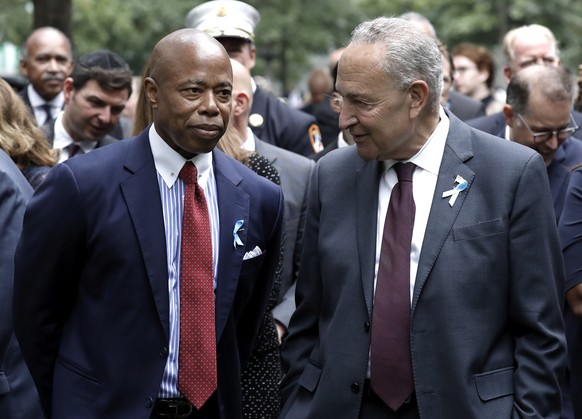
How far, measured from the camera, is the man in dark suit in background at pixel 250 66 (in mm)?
7734

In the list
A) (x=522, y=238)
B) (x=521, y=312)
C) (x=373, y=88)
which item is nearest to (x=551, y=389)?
(x=521, y=312)

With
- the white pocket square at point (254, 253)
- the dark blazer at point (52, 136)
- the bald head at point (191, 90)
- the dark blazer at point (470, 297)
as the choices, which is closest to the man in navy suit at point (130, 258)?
the bald head at point (191, 90)

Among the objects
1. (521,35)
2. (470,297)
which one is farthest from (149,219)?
(521,35)

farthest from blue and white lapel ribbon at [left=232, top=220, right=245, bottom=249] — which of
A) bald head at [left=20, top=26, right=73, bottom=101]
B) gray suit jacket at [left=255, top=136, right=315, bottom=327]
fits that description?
bald head at [left=20, top=26, right=73, bottom=101]

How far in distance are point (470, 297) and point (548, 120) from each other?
240 cm

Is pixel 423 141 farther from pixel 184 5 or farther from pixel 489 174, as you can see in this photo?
pixel 184 5

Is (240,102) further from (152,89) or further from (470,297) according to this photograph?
(470,297)

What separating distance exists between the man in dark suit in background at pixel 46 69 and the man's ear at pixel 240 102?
4006 mm

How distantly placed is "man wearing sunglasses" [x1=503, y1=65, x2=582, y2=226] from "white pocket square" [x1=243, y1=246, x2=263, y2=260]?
2290 mm

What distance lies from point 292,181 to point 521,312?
2.32 meters

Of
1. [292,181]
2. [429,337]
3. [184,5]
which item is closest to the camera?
[429,337]

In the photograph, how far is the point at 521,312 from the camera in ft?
14.0

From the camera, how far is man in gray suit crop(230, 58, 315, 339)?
6.07 metres

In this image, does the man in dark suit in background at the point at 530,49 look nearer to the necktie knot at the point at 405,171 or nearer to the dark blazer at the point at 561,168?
the dark blazer at the point at 561,168
